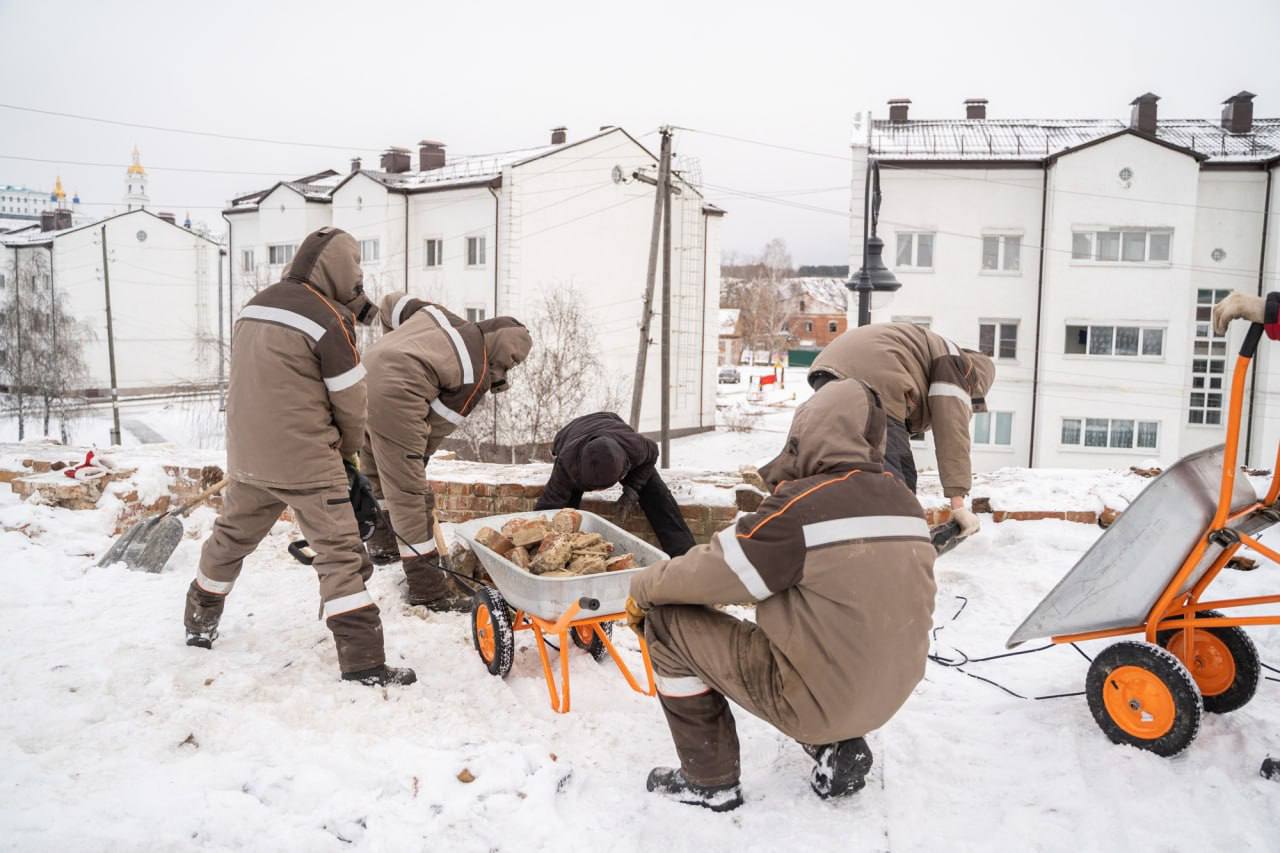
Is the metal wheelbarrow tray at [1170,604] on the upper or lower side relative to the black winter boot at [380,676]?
upper

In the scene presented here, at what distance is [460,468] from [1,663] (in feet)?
9.61

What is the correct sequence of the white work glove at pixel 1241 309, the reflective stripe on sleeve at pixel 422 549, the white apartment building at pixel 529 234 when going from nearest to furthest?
the white work glove at pixel 1241 309, the reflective stripe on sleeve at pixel 422 549, the white apartment building at pixel 529 234

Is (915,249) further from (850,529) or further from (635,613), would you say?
(850,529)

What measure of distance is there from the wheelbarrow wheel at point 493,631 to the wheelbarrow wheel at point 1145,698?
2242 mm

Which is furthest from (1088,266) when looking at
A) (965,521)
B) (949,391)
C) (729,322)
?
(729,322)

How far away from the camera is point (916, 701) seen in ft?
11.7

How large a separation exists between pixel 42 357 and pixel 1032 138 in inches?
1277

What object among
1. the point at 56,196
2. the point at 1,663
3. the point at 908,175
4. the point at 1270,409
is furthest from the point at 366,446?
the point at 56,196

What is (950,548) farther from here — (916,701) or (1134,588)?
(1134,588)

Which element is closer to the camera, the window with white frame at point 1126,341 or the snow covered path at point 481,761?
the snow covered path at point 481,761

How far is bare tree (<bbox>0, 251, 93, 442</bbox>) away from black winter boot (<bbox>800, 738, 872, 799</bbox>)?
108 ft

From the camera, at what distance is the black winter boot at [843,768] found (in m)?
2.75

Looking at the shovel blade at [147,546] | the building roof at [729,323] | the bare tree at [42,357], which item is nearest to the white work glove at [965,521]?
the shovel blade at [147,546]

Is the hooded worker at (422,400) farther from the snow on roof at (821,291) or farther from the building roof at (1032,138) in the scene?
the snow on roof at (821,291)
